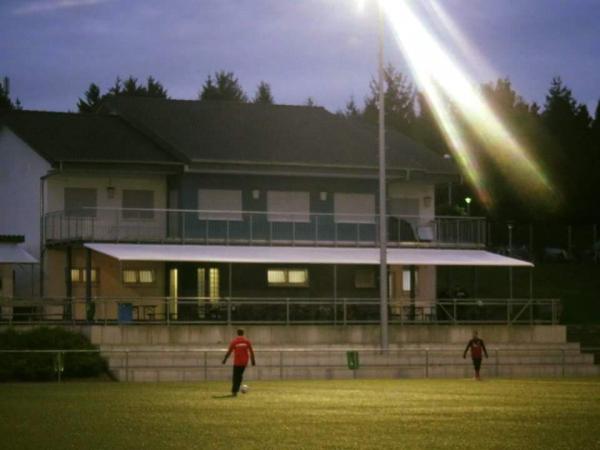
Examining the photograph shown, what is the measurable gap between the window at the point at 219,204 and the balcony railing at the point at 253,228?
5 cm

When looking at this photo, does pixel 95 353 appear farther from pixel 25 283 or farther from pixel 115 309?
pixel 25 283

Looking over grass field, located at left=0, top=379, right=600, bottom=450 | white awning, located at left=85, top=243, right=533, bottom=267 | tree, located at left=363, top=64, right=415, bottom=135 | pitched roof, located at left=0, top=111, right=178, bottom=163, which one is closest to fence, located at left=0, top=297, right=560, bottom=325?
white awning, located at left=85, top=243, right=533, bottom=267

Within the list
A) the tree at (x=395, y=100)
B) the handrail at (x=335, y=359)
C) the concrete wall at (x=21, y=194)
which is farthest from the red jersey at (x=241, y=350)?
the tree at (x=395, y=100)

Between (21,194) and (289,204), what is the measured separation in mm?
9948

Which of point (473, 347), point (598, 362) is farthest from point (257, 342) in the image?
point (598, 362)

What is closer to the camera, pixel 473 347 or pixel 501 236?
pixel 473 347

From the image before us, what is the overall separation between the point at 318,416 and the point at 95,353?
51.8 feet

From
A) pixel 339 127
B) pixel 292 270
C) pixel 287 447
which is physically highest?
pixel 339 127

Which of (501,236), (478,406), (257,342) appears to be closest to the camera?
(478,406)

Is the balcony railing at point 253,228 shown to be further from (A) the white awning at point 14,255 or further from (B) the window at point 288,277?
(B) the window at point 288,277

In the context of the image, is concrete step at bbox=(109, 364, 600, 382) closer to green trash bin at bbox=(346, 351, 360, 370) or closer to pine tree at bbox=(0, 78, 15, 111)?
green trash bin at bbox=(346, 351, 360, 370)

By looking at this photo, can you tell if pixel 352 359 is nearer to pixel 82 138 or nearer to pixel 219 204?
pixel 219 204

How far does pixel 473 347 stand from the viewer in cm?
4419

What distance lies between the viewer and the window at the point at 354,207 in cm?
5788
